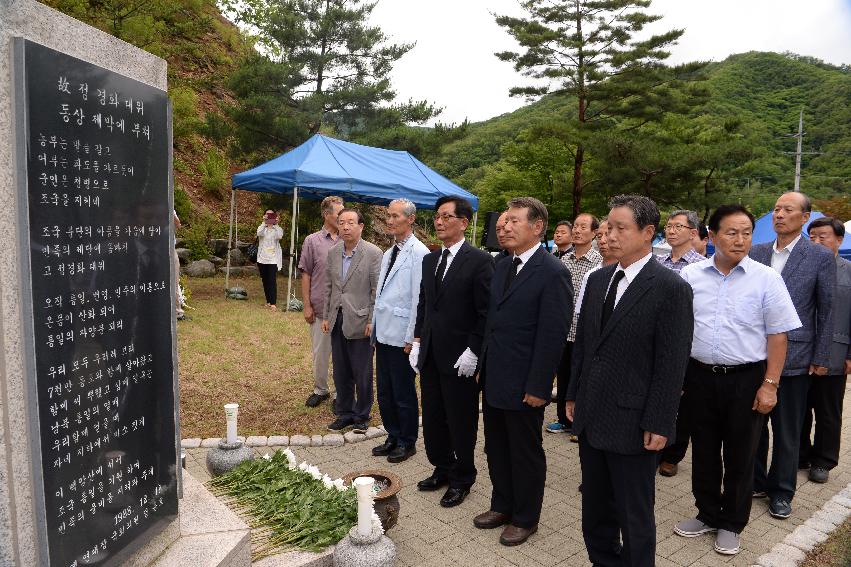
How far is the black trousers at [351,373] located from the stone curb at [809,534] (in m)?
3.15

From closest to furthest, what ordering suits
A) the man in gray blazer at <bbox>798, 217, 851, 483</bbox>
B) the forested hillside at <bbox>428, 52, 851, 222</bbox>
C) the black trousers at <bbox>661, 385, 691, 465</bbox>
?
the black trousers at <bbox>661, 385, 691, 465</bbox>, the man in gray blazer at <bbox>798, 217, 851, 483</bbox>, the forested hillside at <bbox>428, 52, 851, 222</bbox>

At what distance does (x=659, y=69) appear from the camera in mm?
19219

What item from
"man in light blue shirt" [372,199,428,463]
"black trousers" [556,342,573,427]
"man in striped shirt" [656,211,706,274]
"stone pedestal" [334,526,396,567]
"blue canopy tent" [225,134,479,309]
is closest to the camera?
"stone pedestal" [334,526,396,567]

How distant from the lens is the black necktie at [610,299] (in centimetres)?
288

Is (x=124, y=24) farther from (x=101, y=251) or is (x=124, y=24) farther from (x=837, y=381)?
(x=837, y=381)

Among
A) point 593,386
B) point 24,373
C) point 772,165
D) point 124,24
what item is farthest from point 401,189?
point 772,165

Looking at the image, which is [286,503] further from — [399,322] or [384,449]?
[399,322]

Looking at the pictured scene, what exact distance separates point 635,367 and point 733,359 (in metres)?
0.98

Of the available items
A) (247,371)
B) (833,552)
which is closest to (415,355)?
(833,552)

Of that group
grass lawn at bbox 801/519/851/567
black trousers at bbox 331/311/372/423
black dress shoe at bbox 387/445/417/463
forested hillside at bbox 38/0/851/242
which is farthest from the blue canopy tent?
grass lawn at bbox 801/519/851/567

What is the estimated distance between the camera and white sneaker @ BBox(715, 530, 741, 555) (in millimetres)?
3410

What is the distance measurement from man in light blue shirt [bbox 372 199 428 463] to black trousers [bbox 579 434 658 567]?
181cm

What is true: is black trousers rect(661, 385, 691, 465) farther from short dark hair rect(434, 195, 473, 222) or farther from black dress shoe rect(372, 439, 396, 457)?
black dress shoe rect(372, 439, 396, 457)

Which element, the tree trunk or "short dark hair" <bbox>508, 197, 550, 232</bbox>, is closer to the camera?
"short dark hair" <bbox>508, 197, 550, 232</bbox>
